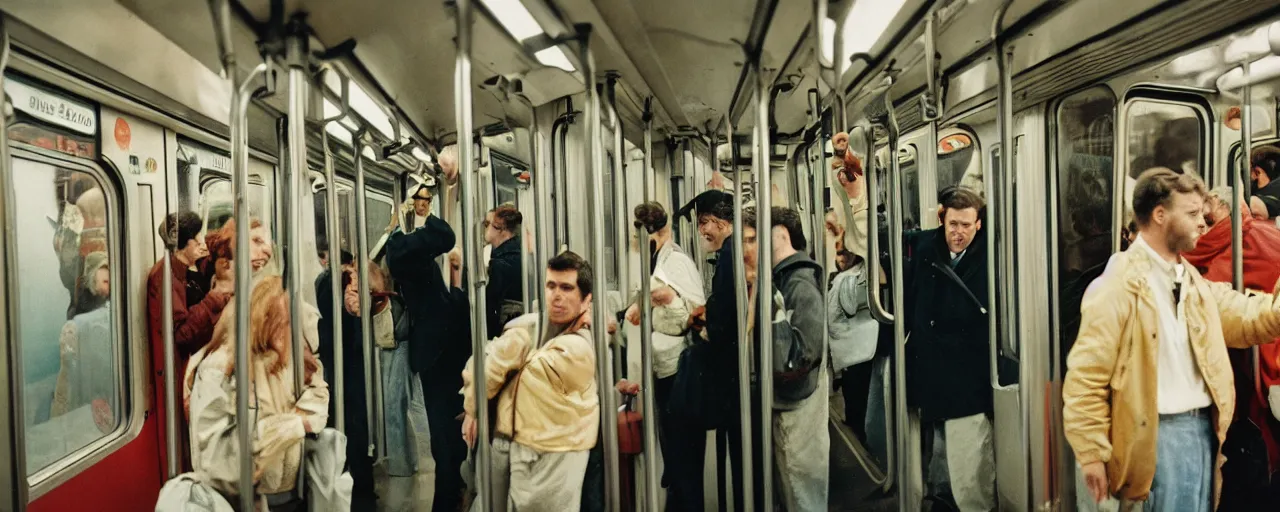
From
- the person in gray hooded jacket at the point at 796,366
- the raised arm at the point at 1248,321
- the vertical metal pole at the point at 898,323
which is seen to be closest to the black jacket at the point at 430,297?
the person in gray hooded jacket at the point at 796,366

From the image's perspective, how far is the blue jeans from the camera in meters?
1.37

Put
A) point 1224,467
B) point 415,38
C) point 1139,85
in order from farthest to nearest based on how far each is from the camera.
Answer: point 1224,467 → point 1139,85 → point 415,38

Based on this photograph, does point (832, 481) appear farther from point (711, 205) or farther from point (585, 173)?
point (585, 173)

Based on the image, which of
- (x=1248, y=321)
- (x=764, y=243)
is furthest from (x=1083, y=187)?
(x=764, y=243)

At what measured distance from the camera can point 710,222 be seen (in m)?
1.28

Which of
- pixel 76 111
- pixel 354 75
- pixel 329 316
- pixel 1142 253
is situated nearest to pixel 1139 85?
pixel 1142 253

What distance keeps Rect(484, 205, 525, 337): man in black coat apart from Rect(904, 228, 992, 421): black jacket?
0.71m

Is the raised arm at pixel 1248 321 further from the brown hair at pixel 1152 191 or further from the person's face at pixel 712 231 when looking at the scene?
the person's face at pixel 712 231

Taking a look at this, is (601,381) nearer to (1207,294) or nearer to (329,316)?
(329,316)

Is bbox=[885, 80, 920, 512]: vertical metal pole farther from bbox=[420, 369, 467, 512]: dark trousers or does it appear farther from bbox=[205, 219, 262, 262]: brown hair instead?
bbox=[205, 219, 262, 262]: brown hair

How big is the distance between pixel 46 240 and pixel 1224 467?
2.28 meters

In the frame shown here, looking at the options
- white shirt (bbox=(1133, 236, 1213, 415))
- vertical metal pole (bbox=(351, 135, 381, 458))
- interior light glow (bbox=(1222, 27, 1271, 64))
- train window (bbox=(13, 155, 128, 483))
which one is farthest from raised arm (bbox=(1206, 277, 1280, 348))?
train window (bbox=(13, 155, 128, 483))

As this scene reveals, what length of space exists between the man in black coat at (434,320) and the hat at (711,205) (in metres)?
0.42

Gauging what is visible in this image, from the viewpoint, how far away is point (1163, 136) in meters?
1.33
